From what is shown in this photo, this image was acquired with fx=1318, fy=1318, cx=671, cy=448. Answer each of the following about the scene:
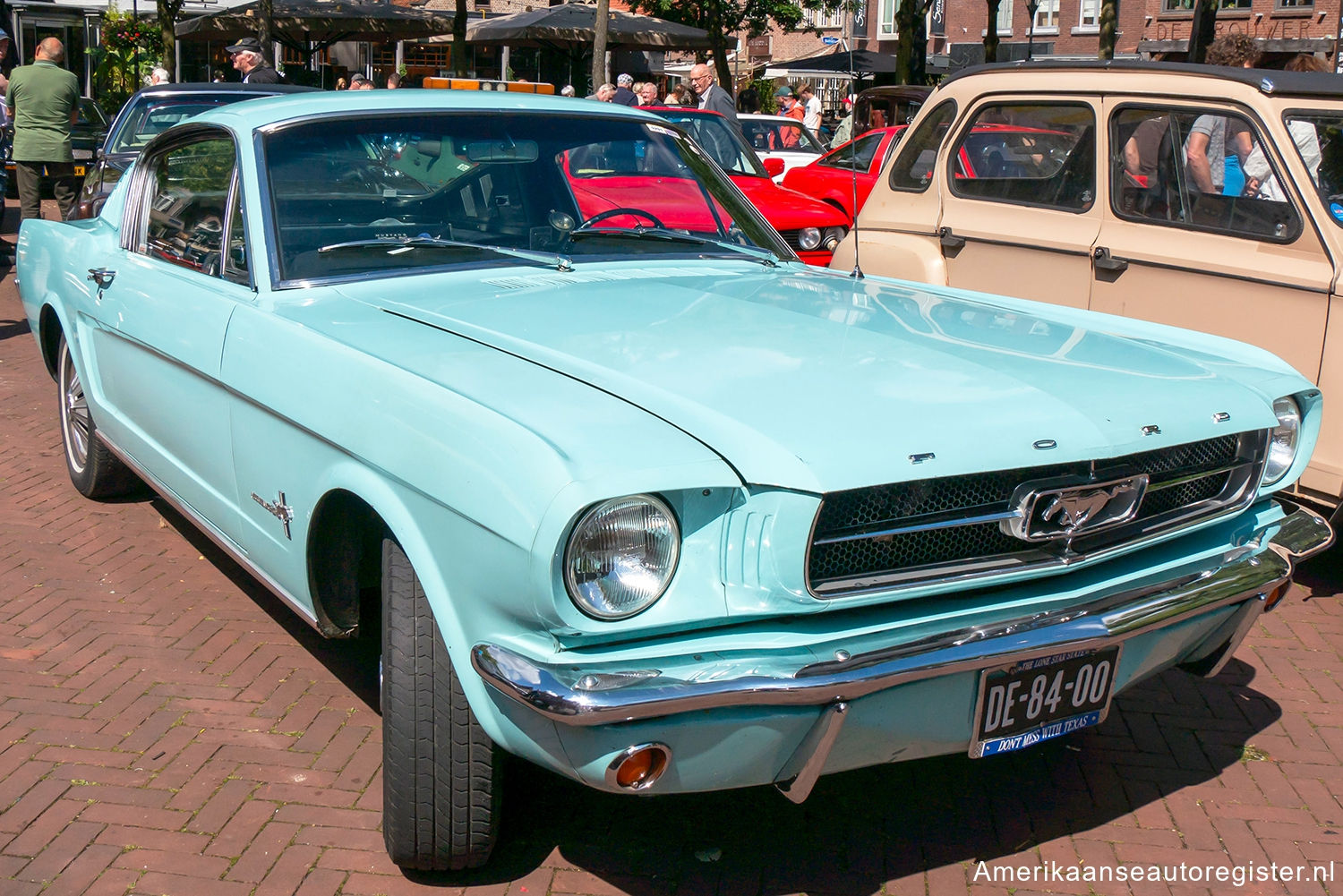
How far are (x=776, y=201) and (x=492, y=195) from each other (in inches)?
223

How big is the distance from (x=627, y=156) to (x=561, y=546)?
221 cm

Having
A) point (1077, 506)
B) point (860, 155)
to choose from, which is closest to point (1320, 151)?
point (1077, 506)

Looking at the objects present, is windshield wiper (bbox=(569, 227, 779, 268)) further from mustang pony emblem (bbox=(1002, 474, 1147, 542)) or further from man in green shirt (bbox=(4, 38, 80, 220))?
man in green shirt (bbox=(4, 38, 80, 220))

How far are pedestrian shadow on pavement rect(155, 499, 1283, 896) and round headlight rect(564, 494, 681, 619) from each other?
77 centimetres

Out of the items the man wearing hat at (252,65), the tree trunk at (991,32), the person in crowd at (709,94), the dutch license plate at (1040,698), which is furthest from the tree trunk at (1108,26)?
the dutch license plate at (1040,698)

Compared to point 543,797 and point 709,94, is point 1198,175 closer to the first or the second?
point 543,797

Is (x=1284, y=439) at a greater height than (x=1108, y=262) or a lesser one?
lesser

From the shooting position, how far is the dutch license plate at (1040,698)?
2605 mm

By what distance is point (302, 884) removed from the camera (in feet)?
9.35

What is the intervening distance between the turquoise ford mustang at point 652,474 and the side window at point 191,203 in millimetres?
29

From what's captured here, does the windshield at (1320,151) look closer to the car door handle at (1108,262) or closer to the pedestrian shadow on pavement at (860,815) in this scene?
the car door handle at (1108,262)

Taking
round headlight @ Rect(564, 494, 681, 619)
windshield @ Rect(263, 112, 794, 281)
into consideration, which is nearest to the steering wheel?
windshield @ Rect(263, 112, 794, 281)

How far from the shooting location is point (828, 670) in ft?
7.72

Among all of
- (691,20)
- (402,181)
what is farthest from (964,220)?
(691,20)
